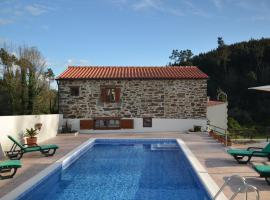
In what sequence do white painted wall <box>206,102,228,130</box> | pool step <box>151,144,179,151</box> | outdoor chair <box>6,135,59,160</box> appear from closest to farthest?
outdoor chair <box>6,135,59,160</box>
pool step <box>151,144,179,151</box>
white painted wall <box>206,102,228,130</box>

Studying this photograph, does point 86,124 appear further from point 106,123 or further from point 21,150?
point 21,150

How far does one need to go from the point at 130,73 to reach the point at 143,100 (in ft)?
7.20

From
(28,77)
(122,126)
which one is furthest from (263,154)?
(28,77)

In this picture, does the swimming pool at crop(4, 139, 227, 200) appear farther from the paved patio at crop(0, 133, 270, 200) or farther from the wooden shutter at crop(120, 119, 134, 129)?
the wooden shutter at crop(120, 119, 134, 129)

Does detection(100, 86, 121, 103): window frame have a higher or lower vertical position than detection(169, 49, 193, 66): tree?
lower

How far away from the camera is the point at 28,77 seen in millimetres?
26844

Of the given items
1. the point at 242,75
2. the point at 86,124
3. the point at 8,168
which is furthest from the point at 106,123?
the point at 242,75

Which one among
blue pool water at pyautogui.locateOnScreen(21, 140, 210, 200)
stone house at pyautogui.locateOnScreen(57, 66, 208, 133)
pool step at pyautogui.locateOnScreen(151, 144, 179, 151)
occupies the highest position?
stone house at pyautogui.locateOnScreen(57, 66, 208, 133)

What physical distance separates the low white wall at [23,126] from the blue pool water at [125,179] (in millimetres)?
2892

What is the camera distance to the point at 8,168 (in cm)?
892

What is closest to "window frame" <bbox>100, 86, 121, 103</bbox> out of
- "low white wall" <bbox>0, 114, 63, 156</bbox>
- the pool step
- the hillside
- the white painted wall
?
"low white wall" <bbox>0, 114, 63, 156</bbox>

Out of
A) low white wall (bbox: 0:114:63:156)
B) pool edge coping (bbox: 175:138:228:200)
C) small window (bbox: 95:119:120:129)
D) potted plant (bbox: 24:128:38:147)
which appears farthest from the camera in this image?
small window (bbox: 95:119:120:129)

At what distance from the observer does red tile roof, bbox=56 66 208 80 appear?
70.6 feet

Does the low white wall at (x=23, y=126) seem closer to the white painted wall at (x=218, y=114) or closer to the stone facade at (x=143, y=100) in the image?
the stone facade at (x=143, y=100)
